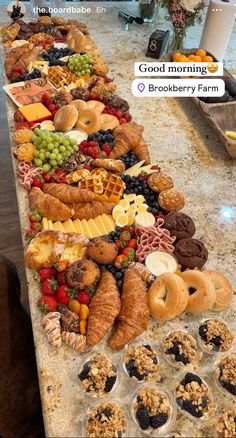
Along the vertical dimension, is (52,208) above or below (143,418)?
above

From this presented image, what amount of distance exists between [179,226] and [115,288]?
1.24 ft

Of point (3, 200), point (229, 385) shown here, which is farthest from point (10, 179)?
point (229, 385)

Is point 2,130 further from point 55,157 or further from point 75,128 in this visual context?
point 55,157

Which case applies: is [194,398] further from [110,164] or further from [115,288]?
[110,164]

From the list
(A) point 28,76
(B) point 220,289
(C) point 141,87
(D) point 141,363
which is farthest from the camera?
(C) point 141,87

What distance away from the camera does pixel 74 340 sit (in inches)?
45.4

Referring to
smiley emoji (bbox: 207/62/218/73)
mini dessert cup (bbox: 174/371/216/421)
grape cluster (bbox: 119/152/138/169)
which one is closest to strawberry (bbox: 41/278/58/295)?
mini dessert cup (bbox: 174/371/216/421)

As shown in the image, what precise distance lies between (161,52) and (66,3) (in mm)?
1227

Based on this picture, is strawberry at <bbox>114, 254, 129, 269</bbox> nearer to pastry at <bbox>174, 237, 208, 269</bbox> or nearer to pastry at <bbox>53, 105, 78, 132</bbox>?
pastry at <bbox>174, 237, 208, 269</bbox>

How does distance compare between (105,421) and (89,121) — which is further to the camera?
(89,121)

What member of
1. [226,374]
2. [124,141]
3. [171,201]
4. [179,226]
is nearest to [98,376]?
[226,374]

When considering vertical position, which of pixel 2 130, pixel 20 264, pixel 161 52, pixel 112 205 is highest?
pixel 161 52

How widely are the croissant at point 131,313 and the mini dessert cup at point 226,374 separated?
0.25m

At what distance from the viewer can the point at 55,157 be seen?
1684 millimetres
